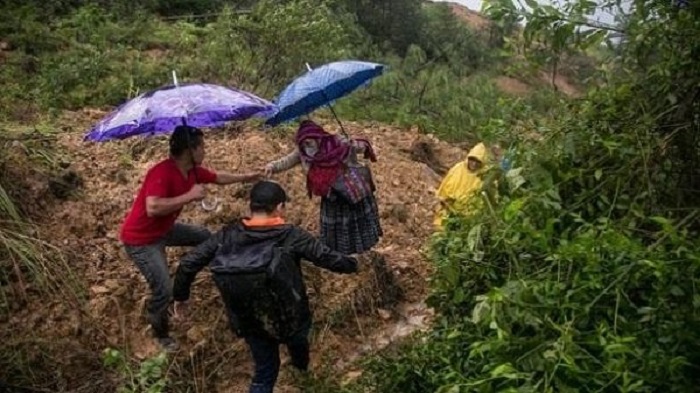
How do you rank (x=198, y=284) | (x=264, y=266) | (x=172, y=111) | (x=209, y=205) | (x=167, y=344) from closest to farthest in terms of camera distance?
1. (x=264, y=266)
2. (x=172, y=111)
3. (x=167, y=344)
4. (x=198, y=284)
5. (x=209, y=205)

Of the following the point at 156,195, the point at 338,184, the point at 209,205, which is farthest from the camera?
the point at 209,205

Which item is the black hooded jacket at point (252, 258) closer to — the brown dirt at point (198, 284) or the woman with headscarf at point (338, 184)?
the woman with headscarf at point (338, 184)

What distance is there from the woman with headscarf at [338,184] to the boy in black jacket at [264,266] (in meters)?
0.83

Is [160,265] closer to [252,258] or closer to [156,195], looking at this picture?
[156,195]

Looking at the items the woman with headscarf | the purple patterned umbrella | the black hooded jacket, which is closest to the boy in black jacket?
the black hooded jacket

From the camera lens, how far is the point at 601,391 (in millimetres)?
2156

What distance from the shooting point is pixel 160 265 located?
417cm

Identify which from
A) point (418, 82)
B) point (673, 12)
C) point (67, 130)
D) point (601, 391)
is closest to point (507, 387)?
point (601, 391)

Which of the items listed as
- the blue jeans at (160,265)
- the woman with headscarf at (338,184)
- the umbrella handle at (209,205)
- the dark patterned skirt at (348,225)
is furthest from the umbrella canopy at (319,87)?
the umbrella handle at (209,205)

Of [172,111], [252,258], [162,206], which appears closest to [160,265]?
[162,206]

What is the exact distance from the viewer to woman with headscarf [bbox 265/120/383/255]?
4.37 metres

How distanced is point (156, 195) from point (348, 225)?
1106 mm

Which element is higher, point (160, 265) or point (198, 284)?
point (160, 265)

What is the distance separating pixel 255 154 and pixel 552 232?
436cm
